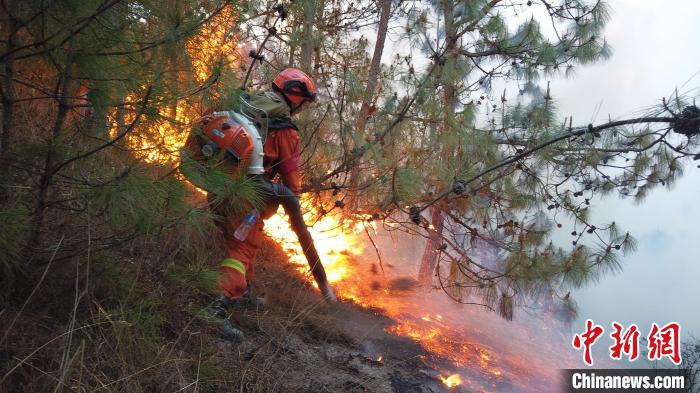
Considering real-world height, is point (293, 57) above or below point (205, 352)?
above

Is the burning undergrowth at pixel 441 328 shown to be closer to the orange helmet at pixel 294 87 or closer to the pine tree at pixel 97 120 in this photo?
the orange helmet at pixel 294 87

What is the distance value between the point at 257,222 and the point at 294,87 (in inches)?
37.0

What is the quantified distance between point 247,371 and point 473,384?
73.5 inches

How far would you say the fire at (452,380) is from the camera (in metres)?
3.15

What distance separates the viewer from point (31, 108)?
209 cm

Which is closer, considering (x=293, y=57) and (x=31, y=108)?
(x=31, y=108)

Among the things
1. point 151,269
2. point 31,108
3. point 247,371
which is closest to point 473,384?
point 247,371

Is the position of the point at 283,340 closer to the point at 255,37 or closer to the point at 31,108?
the point at 31,108

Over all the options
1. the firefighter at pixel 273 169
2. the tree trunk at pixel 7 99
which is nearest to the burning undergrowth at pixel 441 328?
the firefighter at pixel 273 169

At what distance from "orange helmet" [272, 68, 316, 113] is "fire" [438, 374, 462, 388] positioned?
86.0 inches

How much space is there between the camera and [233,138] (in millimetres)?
2457

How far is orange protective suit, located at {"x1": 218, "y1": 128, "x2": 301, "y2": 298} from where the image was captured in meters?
2.90

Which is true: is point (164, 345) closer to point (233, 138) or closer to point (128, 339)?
point (128, 339)

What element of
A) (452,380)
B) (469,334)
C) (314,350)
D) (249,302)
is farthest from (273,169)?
(469,334)
